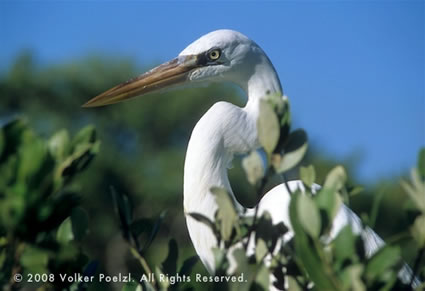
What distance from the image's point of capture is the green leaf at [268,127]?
3.79ft

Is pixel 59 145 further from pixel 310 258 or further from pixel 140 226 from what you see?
pixel 310 258

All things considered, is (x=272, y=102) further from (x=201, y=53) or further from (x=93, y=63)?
(x=93, y=63)

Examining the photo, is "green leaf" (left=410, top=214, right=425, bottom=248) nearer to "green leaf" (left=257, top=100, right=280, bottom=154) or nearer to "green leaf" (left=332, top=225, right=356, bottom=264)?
"green leaf" (left=332, top=225, right=356, bottom=264)

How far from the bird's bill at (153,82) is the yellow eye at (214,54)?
0.05 m

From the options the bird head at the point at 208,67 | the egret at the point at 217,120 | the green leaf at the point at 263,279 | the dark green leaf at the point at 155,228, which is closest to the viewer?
the green leaf at the point at 263,279

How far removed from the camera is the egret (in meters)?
2.09

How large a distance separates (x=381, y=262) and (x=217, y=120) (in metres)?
1.12

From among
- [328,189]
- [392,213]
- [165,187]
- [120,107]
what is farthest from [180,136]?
[328,189]

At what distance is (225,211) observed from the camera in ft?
3.84

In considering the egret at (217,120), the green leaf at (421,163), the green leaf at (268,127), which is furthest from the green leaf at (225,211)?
the egret at (217,120)

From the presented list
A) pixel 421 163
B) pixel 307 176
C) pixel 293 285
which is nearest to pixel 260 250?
pixel 293 285

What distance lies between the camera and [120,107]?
65.7 feet

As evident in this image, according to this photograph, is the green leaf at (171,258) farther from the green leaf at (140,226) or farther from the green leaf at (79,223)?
the green leaf at (79,223)

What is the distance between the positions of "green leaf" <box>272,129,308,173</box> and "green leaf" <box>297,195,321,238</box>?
0.11m
